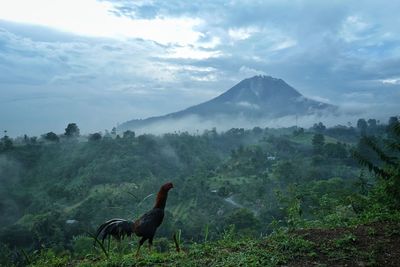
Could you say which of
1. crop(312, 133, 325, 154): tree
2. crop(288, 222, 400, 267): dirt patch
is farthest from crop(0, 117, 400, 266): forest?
crop(312, 133, 325, 154): tree

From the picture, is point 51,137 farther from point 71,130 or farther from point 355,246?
point 355,246

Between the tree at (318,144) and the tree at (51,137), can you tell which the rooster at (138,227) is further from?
the tree at (51,137)

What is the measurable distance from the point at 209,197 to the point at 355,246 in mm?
63729

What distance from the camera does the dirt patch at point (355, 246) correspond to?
521 centimetres

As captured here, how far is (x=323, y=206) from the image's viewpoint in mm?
8812

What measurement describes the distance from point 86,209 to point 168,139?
182 feet

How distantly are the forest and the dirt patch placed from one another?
18mm

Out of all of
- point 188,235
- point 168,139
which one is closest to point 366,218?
point 188,235

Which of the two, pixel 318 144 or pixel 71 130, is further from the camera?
pixel 71 130

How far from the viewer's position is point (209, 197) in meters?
68.7

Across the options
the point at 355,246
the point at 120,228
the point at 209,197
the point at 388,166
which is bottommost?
the point at 209,197

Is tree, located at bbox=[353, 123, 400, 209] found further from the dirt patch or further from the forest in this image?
the dirt patch

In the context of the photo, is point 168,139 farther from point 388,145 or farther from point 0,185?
point 388,145

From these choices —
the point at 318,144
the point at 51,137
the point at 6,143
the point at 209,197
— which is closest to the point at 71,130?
the point at 51,137
